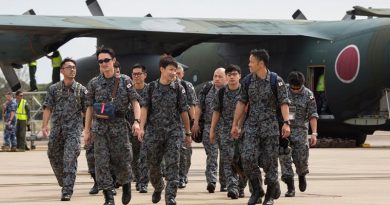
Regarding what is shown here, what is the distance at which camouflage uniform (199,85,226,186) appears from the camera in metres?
15.3

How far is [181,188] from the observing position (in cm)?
1586

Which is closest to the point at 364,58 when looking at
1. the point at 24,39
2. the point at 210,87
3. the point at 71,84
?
the point at 24,39

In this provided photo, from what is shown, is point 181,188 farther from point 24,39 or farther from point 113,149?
point 24,39

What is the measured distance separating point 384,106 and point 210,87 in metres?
13.0

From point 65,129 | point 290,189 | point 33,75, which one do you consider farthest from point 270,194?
point 33,75

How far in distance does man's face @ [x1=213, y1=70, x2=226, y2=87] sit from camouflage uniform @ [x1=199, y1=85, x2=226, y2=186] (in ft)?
0.46

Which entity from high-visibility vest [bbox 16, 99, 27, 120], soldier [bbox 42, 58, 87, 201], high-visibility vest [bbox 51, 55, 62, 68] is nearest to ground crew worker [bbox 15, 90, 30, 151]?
high-visibility vest [bbox 16, 99, 27, 120]

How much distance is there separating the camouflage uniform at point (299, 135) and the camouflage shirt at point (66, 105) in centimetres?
305

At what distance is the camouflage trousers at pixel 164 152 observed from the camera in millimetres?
12547

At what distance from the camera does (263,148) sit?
495 inches

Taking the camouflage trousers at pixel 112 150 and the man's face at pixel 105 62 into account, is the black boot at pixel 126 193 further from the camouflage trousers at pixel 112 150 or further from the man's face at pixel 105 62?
the man's face at pixel 105 62

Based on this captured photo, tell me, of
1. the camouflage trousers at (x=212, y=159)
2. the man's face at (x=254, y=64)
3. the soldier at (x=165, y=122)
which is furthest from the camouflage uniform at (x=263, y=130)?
the camouflage trousers at (x=212, y=159)

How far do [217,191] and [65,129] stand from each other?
2.79 meters

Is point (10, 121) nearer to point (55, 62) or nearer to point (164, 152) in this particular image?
point (55, 62)
